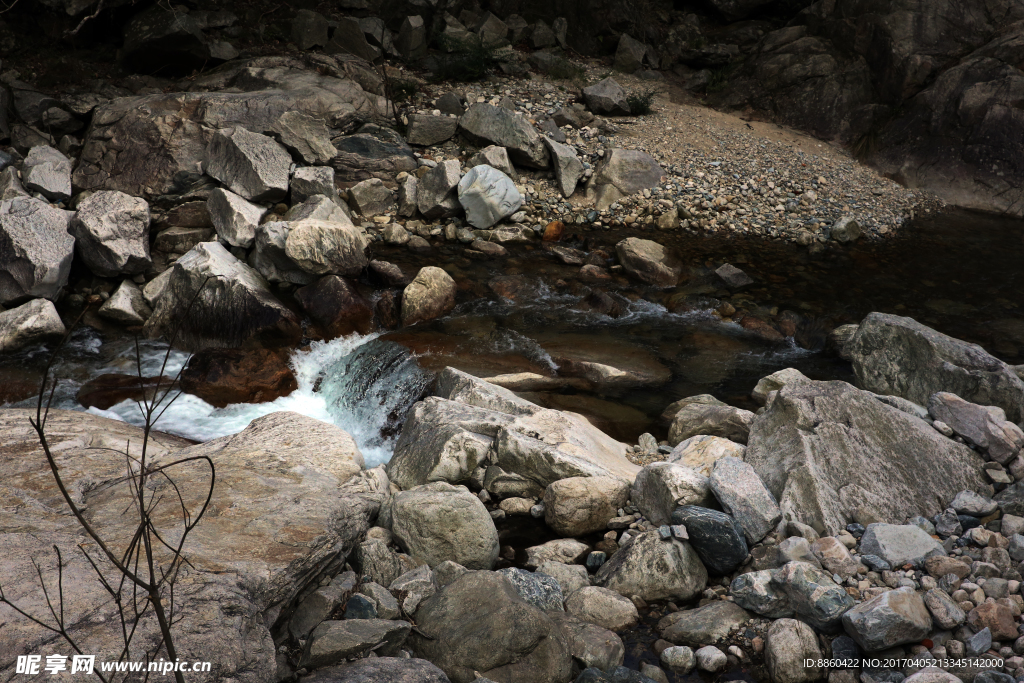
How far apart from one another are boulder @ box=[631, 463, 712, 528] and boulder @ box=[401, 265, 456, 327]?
3.63 meters

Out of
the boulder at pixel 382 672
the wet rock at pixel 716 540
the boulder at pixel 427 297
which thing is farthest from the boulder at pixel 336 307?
the boulder at pixel 382 672

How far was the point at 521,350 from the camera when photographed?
6.72m

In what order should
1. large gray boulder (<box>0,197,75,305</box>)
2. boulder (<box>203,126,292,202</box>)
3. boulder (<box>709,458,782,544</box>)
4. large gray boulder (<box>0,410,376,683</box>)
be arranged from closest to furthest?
1. large gray boulder (<box>0,410,376,683</box>)
2. boulder (<box>709,458,782,544</box>)
3. large gray boulder (<box>0,197,75,305</box>)
4. boulder (<box>203,126,292,202</box>)

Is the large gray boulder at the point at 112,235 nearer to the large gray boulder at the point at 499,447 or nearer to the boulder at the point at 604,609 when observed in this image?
the large gray boulder at the point at 499,447

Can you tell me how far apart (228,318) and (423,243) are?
2.87 metres

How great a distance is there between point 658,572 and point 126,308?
241 inches

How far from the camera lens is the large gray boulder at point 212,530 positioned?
231 cm

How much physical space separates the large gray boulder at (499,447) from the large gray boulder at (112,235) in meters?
4.39

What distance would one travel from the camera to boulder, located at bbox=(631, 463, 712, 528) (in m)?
3.81

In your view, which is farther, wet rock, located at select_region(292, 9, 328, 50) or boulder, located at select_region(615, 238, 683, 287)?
wet rock, located at select_region(292, 9, 328, 50)

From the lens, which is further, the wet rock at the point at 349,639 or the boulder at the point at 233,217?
the boulder at the point at 233,217

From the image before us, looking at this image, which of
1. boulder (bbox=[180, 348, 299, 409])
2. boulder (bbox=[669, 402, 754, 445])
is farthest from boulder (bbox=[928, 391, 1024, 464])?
boulder (bbox=[180, 348, 299, 409])

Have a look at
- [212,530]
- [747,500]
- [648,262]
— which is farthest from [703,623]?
[648,262]

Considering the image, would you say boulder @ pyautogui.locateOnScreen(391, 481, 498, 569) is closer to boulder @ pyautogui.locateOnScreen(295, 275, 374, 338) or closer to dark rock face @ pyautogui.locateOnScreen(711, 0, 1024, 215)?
boulder @ pyautogui.locateOnScreen(295, 275, 374, 338)
